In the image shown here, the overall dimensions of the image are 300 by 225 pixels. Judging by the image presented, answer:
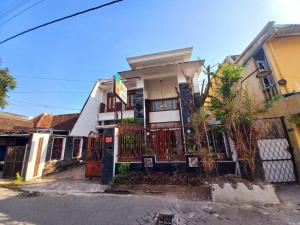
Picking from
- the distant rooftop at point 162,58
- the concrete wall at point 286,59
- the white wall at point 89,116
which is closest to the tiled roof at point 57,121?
the white wall at point 89,116

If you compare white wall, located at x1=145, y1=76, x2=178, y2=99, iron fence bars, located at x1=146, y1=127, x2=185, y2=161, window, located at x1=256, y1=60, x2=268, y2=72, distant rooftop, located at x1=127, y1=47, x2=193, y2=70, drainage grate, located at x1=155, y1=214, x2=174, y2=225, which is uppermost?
distant rooftop, located at x1=127, y1=47, x2=193, y2=70

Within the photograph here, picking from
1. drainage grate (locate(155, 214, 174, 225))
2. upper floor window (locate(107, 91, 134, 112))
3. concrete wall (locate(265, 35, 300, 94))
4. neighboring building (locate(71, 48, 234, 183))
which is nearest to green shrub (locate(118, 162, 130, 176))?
neighboring building (locate(71, 48, 234, 183))

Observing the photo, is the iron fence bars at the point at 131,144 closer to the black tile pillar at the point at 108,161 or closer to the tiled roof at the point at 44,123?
the black tile pillar at the point at 108,161

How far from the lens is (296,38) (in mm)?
7719

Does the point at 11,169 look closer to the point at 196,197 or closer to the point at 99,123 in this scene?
the point at 99,123

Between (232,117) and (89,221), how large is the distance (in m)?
5.41

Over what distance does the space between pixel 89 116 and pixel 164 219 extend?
11.2 m

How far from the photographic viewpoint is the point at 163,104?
12.6 meters

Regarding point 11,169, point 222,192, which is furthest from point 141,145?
point 11,169

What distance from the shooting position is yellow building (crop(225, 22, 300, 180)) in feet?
20.5

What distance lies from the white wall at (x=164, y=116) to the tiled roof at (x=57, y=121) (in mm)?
6958

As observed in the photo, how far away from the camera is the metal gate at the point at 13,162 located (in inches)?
351

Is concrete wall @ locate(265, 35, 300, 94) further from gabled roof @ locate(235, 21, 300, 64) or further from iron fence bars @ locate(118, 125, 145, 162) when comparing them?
iron fence bars @ locate(118, 125, 145, 162)

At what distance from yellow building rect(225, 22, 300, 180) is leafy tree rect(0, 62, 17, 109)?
18.6 m
